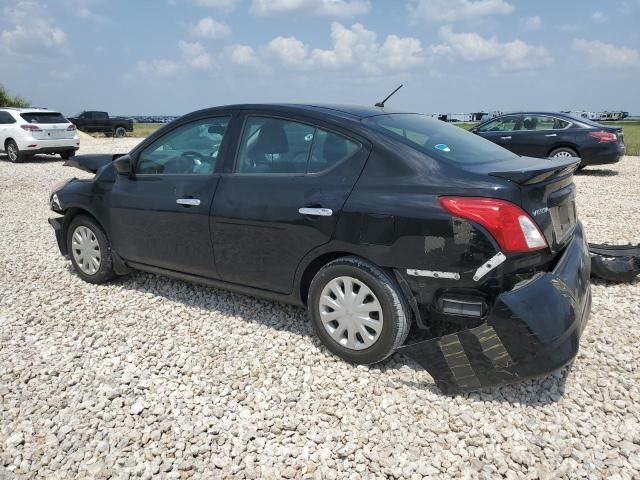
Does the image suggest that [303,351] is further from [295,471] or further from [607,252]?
[607,252]

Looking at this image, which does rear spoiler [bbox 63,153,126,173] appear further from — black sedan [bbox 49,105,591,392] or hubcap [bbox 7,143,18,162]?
hubcap [bbox 7,143,18,162]

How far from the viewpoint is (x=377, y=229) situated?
3045 mm

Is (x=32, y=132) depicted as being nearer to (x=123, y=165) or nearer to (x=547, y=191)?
(x=123, y=165)

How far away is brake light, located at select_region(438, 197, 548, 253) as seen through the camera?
2.73 metres

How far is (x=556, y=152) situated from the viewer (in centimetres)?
1215

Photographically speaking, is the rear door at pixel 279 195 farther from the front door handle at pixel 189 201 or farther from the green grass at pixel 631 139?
the green grass at pixel 631 139

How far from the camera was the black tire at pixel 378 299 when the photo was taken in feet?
10.0

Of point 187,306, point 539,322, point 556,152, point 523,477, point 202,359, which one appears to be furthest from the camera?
point 556,152

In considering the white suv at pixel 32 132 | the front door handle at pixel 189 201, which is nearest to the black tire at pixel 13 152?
the white suv at pixel 32 132

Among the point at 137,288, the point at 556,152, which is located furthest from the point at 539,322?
the point at 556,152

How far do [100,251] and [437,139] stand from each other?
3157 mm

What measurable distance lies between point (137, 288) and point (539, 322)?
3.54 metres

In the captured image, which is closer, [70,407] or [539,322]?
[539,322]

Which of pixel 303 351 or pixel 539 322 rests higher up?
pixel 539 322
